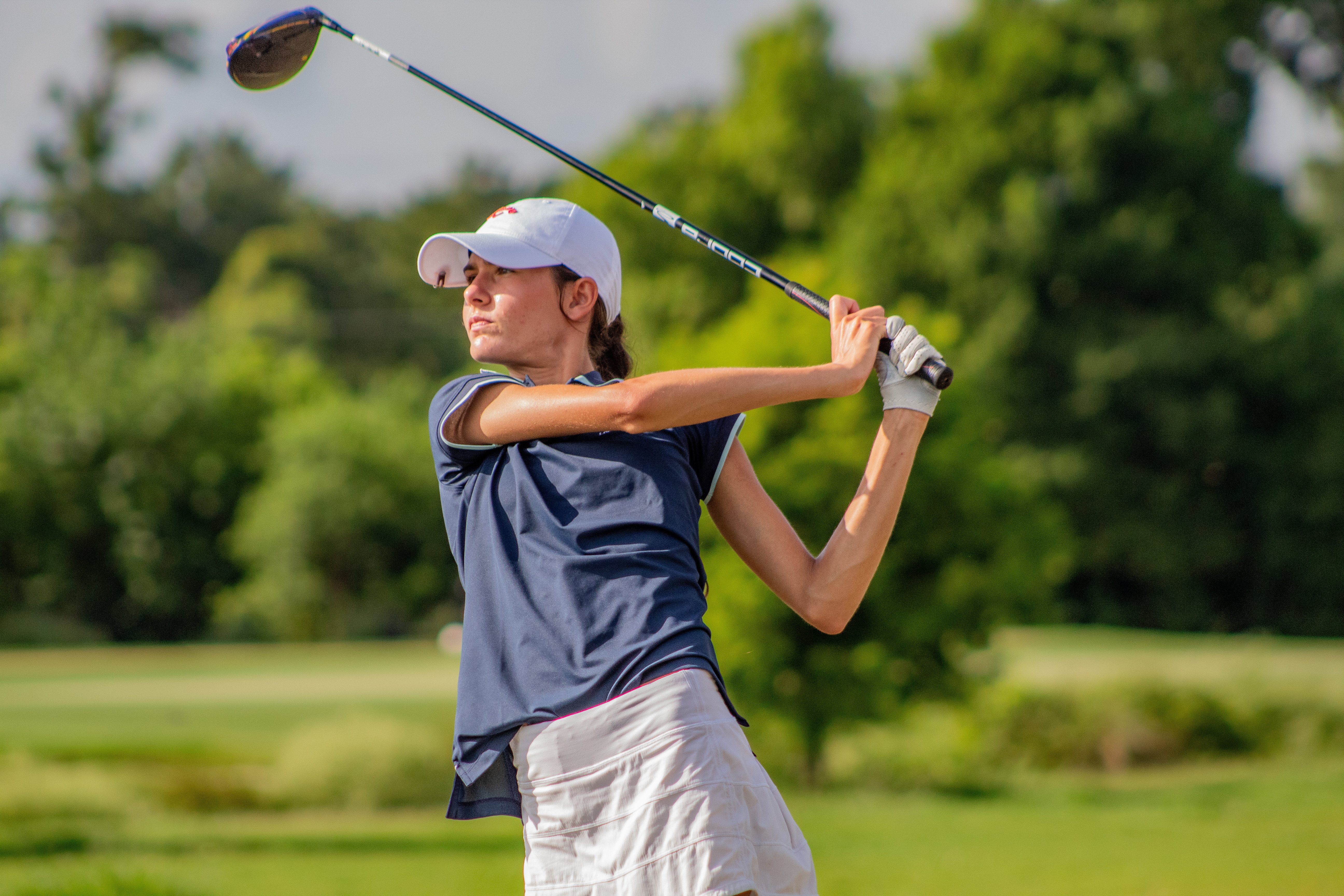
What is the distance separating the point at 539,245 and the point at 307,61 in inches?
51.5

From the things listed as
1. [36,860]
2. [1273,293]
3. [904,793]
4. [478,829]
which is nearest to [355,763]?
[478,829]

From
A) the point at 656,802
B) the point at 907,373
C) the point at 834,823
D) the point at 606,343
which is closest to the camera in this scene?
the point at 656,802

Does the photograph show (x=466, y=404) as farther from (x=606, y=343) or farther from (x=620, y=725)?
(x=620, y=725)

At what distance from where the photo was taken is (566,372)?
8.07 feet

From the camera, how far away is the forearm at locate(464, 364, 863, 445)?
2150 mm

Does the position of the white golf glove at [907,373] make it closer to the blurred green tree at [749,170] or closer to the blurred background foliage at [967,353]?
the blurred background foliage at [967,353]

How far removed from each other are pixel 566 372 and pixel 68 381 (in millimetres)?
31888

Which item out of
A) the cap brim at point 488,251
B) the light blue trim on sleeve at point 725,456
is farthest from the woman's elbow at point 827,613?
the cap brim at point 488,251

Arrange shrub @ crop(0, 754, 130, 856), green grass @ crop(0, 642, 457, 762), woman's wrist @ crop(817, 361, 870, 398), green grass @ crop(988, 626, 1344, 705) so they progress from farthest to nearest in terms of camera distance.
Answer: green grass @ crop(988, 626, 1344, 705), green grass @ crop(0, 642, 457, 762), shrub @ crop(0, 754, 130, 856), woman's wrist @ crop(817, 361, 870, 398)

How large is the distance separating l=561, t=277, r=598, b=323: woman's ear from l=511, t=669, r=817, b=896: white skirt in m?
0.67

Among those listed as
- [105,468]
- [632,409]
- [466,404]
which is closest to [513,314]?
[466,404]

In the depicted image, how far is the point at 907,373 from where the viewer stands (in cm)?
238

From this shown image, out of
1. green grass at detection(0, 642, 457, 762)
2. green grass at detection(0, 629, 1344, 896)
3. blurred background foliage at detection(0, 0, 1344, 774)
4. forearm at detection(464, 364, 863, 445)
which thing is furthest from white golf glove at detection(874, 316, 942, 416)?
blurred background foliage at detection(0, 0, 1344, 774)

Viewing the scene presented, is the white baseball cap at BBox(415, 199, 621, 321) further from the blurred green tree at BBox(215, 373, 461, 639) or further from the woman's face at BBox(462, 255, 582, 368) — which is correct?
the blurred green tree at BBox(215, 373, 461, 639)
